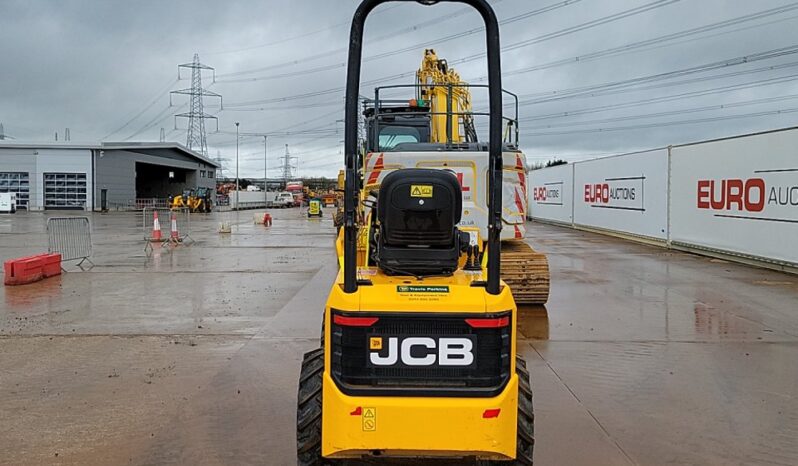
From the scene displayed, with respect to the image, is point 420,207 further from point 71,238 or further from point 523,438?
point 71,238

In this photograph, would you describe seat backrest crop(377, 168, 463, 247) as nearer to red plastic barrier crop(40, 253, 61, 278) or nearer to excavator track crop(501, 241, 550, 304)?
excavator track crop(501, 241, 550, 304)

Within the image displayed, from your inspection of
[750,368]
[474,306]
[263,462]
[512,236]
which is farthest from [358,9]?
[512,236]

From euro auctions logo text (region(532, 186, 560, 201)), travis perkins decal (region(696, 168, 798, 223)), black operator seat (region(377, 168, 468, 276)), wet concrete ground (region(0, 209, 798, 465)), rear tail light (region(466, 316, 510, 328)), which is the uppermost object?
euro auctions logo text (region(532, 186, 560, 201))

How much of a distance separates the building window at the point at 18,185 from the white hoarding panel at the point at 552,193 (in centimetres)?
4173

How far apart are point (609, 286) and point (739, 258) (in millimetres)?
5477

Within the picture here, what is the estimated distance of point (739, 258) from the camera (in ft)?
50.8

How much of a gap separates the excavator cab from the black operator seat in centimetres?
2

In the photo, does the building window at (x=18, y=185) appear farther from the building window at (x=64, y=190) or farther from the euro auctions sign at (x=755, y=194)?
the euro auctions sign at (x=755, y=194)

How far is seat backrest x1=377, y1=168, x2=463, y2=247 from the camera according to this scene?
3.64 metres

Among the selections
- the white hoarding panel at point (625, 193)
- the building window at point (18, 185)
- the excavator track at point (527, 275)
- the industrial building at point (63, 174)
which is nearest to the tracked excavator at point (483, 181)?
the excavator track at point (527, 275)

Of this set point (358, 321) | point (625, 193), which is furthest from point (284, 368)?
point (625, 193)

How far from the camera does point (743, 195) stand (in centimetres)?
1519

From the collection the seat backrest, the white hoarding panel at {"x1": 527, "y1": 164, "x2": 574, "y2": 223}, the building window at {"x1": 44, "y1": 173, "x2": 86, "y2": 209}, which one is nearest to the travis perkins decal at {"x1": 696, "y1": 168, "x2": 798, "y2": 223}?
the seat backrest

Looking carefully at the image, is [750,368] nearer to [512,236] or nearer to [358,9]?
[512,236]
